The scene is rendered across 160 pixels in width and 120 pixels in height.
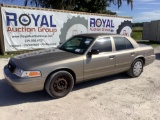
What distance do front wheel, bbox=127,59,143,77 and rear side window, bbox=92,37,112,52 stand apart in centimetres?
122

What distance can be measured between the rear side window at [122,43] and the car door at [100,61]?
0.94 feet

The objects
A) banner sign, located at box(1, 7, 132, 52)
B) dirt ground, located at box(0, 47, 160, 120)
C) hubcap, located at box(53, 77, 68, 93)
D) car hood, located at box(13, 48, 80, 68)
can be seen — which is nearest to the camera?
dirt ground, located at box(0, 47, 160, 120)

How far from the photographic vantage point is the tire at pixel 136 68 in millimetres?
6147

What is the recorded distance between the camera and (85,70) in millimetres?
4867

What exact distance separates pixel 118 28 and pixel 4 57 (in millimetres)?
8915

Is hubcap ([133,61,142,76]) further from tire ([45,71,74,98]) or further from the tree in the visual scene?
the tree

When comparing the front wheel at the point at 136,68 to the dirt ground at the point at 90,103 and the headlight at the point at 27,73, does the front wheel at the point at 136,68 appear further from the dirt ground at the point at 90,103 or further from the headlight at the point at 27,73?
the headlight at the point at 27,73

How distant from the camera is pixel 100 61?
201 inches

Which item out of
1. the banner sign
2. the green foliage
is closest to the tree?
the green foliage

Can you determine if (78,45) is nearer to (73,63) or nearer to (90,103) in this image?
(73,63)

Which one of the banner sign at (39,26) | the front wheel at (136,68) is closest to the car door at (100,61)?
the front wheel at (136,68)

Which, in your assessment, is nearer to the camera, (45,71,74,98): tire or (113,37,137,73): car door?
(45,71,74,98): tire

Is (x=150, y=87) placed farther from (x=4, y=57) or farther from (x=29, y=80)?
(x=4, y=57)

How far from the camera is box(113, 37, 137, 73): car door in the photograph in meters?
5.61
